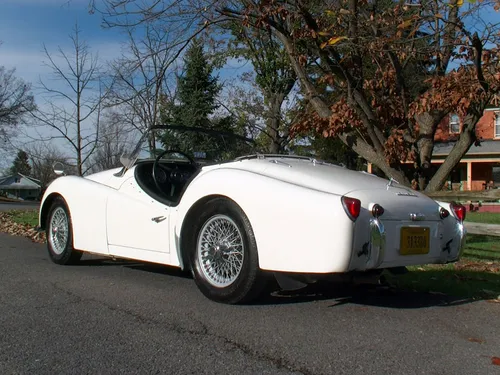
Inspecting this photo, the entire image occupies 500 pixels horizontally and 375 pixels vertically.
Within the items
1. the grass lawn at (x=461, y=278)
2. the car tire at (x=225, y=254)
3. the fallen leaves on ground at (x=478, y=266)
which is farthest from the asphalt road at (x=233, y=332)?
the fallen leaves on ground at (x=478, y=266)

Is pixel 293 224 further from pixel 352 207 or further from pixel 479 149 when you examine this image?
pixel 479 149

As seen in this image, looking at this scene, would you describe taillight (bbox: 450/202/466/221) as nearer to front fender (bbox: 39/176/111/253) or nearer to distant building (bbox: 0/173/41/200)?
front fender (bbox: 39/176/111/253)

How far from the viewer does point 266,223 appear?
4027mm

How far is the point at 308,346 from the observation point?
3.36 m

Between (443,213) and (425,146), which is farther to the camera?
(425,146)

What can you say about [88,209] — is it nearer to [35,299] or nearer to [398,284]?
[35,299]

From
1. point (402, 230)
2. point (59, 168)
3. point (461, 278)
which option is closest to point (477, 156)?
point (461, 278)

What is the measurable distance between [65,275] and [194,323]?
8.30 ft

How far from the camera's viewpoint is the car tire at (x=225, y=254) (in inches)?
165

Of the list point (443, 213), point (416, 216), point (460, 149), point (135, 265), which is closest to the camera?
point (416, 216)

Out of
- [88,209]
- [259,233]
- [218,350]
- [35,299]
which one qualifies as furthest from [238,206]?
[88,209]

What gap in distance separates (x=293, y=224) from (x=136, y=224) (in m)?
2.03

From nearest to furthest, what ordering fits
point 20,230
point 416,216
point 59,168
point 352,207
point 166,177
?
1. point 352,207
2. point 416,216
3. point 166,177
4. point 59,168
5. point 20,230

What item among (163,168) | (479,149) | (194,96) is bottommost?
(163,168)
